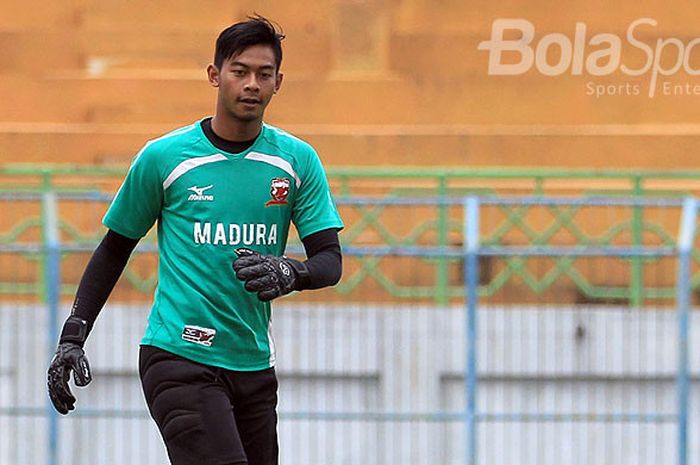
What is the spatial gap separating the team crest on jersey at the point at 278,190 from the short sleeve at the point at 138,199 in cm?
34

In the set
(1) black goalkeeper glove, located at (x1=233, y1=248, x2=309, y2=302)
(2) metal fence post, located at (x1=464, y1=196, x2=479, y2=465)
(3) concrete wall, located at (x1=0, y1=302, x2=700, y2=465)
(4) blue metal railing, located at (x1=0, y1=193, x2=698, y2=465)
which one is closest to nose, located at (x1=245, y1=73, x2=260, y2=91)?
(1) black goalkeeper glove, located at (x1=233, y1=248, x2=309, y2=302)

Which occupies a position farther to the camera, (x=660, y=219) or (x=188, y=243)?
(x=660, y=219)

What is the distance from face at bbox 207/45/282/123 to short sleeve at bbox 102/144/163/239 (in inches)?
11.5

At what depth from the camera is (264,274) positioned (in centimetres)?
491

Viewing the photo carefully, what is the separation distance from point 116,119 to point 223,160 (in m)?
8.72

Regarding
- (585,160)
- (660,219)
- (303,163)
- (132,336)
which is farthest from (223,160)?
(585,160)

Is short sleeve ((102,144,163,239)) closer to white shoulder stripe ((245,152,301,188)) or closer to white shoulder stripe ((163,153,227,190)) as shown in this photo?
white shoulder stripe ((163,153,227,190))

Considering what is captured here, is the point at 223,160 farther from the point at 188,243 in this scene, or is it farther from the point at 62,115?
the point at 62,115

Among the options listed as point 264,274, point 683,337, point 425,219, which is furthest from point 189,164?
point 425,219

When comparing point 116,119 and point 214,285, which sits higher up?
point 116,119

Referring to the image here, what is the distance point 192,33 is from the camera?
13.9m

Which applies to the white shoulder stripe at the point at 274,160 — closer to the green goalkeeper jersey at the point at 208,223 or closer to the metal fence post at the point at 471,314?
the green goalkeeper jersey at the point at 208,223

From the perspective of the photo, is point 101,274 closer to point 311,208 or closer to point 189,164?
point 189,164

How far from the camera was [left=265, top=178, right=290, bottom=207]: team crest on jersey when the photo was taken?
5.30 m
